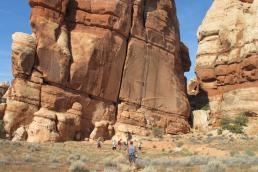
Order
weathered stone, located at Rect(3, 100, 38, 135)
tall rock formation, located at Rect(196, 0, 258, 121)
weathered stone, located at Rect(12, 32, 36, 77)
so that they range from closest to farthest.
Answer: weathered stone, located at Rect(3, 100, 38, 135) → weathered stone, located at Rect(12, 32, 36, 77) → tall rock formation, located at Rect(196, 0, 258, 121)

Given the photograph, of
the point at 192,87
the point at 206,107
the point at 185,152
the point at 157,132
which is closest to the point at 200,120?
the point at 206,107

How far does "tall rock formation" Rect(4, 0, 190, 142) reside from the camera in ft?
126

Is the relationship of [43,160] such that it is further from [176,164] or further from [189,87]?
[189,87]

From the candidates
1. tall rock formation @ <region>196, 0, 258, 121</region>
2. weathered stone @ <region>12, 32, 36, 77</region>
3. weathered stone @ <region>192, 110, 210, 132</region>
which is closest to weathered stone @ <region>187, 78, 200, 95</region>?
tall rock formation @ <region>196, 0, 258, 121</region>

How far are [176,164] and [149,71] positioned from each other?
2531 centimetres

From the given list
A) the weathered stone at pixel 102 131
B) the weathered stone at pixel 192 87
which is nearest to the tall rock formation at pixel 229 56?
the weathered stone at pixel 192 87

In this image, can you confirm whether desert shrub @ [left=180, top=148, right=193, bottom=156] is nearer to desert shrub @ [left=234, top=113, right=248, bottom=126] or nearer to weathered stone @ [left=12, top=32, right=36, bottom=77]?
weathered stone @ [left=12, top=32, right=36, bottom=77]

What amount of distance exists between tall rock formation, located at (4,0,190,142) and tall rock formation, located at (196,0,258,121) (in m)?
7.38

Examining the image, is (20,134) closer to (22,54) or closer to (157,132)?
(22,54)

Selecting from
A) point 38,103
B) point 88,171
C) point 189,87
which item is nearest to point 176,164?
point 88,171

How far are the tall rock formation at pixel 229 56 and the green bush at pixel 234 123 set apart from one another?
194 centimetres

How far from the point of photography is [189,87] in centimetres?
7100

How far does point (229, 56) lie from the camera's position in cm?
5806

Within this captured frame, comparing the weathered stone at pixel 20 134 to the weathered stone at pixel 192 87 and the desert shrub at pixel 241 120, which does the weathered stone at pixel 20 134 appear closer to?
the desert shrub at pixel 241 120
